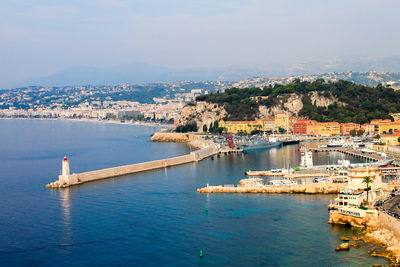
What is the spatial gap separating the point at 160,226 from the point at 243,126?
36.4 meters

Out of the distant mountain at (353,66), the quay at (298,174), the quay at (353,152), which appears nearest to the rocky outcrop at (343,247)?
the quay at (298,174)

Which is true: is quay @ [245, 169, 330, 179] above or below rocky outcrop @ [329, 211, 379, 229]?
above

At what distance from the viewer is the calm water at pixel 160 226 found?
42.8ft

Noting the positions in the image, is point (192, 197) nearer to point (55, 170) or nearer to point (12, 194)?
point (12, 194)

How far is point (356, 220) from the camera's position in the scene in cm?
1491

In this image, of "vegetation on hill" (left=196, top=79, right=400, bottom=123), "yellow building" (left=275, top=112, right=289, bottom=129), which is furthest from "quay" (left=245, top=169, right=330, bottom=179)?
"yellow building" (left=275, top=112, right=289, bottom=129)

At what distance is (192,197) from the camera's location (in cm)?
1956

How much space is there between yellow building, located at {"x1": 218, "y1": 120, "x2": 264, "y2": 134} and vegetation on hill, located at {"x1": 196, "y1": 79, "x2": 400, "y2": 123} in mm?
2515

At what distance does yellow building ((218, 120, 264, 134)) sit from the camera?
51.2 m

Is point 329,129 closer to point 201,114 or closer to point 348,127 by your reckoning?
point 348,127

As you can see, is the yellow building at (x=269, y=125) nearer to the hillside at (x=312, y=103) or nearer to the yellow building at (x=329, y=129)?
the hillside at (x=312, y=103)

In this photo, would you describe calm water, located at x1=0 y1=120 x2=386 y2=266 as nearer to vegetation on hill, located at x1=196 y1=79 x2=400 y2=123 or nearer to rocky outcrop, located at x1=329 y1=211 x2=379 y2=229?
rocky outcrop, located at x1=329 y1=211 x2=379 y2=229

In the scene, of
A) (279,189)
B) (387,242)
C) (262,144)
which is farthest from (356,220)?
(262,144)

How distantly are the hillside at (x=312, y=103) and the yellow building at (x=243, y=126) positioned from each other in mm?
2532
